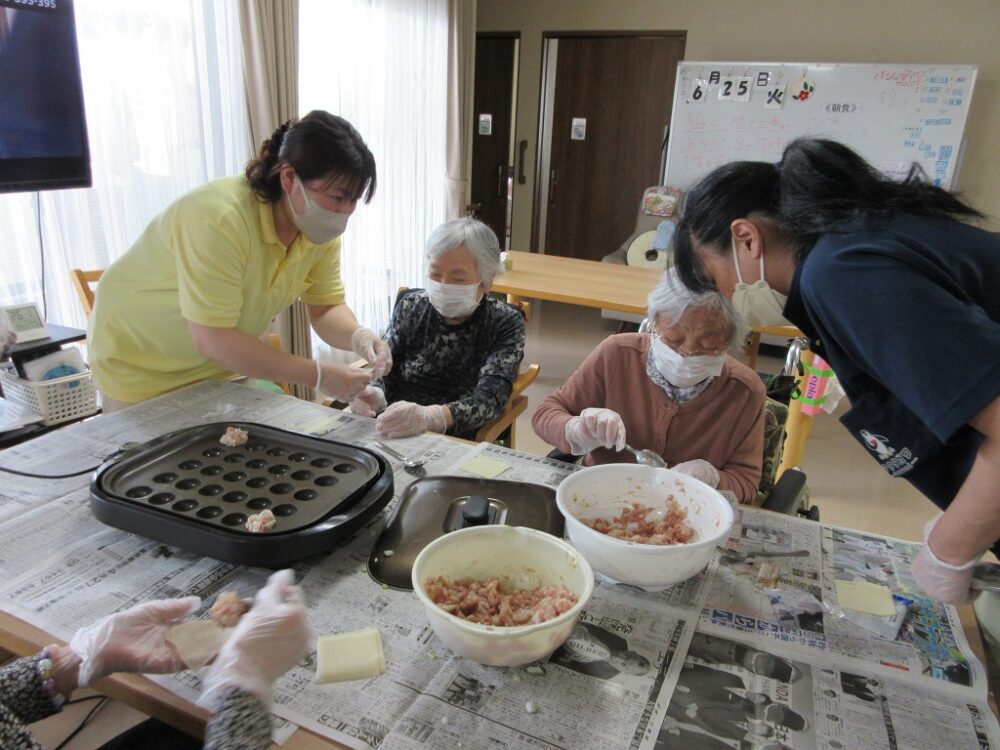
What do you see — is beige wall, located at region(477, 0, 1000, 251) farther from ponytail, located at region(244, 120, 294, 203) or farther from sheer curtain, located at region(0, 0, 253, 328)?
ponytail, located at region(244, 120, 294, 203)

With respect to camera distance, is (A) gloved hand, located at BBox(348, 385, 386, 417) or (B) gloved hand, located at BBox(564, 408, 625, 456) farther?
(A) gloved hand, located at BBox(348, 385, 386, 417)

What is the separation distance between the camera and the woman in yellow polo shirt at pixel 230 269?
4.55 ft

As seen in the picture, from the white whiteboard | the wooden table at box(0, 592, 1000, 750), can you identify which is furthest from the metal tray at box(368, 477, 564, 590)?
the white whiteboard

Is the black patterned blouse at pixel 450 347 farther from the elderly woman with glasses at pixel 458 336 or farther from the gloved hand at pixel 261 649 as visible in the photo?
the gloved hand at pixel 261 649

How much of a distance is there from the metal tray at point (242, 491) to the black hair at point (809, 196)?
0.68m

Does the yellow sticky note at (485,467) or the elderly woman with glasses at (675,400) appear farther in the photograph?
the elderly woman with glasses at (675,400)

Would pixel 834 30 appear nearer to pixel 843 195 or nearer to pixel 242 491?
pixel 843 195

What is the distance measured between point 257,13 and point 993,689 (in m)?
3.11

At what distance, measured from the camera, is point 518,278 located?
130 inches

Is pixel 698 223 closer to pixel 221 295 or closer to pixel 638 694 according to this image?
pixel 638 694

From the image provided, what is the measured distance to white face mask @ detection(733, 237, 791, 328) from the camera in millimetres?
1011

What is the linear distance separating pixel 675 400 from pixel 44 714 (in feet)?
4.11

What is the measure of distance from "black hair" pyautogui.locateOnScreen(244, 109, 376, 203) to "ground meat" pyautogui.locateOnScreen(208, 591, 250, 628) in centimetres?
94

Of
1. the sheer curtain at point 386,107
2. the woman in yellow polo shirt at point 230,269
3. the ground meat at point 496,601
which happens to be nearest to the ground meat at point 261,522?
the ground meat at point 496,601
